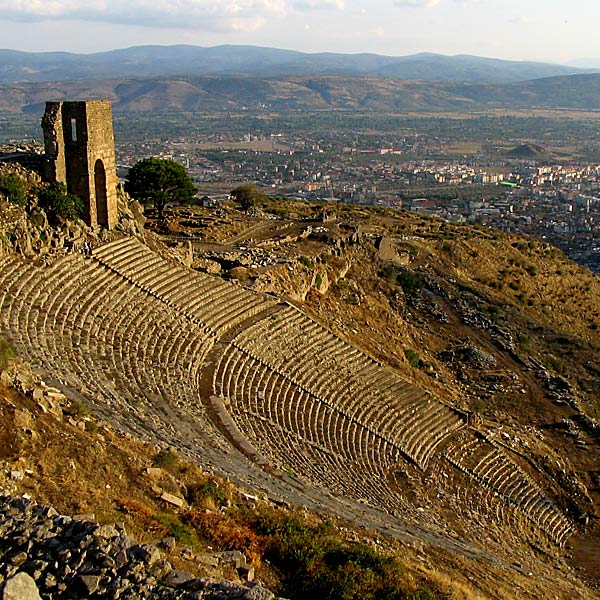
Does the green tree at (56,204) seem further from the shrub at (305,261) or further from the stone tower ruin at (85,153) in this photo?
the shrub at (305,261)

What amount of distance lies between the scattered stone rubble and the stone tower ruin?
15616mm

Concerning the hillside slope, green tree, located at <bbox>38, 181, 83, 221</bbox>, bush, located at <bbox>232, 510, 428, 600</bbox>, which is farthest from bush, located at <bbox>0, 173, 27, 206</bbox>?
bush, located at <bbox>232, 510, 428, 600</bbox>

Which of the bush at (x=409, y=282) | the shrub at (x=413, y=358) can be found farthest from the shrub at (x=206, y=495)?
the bush at (x=409, y=282)

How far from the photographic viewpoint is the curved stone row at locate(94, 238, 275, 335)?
19.8 m

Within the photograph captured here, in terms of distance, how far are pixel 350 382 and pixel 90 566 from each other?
551 inches

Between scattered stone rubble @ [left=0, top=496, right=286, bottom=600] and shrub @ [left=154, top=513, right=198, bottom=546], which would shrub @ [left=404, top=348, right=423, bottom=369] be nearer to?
shrub @ [left=154, top=513, right=198, bottom=546]

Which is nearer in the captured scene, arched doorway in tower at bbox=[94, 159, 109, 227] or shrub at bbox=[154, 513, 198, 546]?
shrub at bbox=[154, 513, 198, 546]

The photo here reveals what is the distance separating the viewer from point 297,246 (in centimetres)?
3053

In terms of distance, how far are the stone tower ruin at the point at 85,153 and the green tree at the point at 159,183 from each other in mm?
8561

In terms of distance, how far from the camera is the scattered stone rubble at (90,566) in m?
6.71

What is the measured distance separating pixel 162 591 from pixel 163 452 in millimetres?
5209

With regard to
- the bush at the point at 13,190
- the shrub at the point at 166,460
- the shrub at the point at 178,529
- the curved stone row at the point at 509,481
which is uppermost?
the bush at the point at 13,190

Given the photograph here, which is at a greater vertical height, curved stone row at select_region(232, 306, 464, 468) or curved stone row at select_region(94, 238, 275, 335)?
curved stone row at select_region(94, 238, 275, 335)

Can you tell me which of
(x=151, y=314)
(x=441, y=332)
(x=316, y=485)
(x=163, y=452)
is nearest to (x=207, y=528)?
(x=163, y=452)
